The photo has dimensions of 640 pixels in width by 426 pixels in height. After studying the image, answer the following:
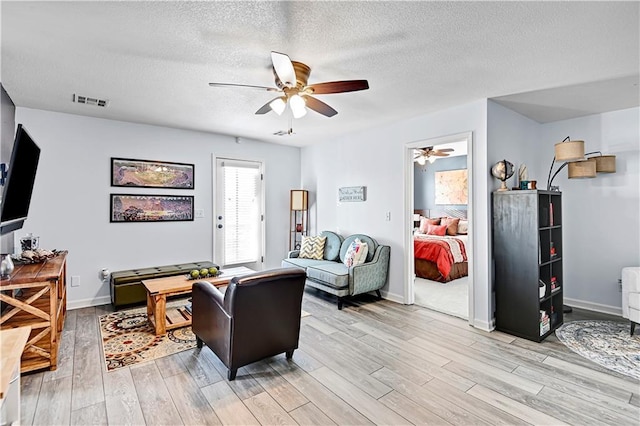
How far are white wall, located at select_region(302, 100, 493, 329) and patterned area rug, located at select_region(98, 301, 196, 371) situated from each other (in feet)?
9.08

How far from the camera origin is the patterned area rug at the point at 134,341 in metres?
2.81

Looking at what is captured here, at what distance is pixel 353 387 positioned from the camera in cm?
238

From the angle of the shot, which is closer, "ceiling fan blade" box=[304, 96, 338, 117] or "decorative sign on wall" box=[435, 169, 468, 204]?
"ceiling fan blade" box=[304, 96, 338, 117]

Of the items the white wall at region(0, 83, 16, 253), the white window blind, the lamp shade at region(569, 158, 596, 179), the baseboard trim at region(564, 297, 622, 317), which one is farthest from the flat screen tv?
the baseboard trim at region(564, 297, 622, 317)

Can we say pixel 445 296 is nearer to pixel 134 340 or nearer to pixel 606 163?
pixel 606 163

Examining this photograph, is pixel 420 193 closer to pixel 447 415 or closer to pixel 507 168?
pixel 507 168

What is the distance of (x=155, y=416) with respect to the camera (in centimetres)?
204

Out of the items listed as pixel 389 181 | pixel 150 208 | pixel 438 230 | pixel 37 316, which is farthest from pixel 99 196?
pixel 438 230

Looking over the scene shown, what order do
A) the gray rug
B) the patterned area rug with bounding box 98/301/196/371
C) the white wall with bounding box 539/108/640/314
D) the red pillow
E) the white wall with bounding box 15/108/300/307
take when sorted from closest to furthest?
the patterned area rug with bounding box 98/301/196/371 < the white wall with bounding box 539/108/640/314 < the white wall with bounding box 15/108/300/307 < the gray rug < the red pillow

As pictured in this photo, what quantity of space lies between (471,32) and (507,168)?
1.79 meters

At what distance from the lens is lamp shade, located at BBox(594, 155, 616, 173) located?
390 cm

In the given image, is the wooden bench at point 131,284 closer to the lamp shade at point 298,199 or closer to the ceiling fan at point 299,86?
the lamp shade at point 298,199

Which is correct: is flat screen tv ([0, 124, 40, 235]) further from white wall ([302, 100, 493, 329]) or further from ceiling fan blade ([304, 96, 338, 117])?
white wall ([302, 100, 493, 329])

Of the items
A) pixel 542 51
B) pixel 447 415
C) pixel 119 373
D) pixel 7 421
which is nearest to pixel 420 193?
pixel 542 51
